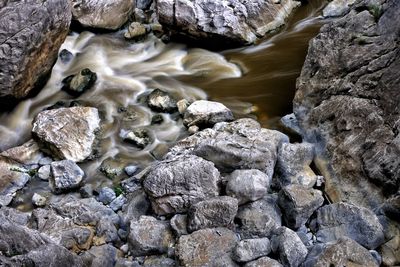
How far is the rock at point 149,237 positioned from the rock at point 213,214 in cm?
31

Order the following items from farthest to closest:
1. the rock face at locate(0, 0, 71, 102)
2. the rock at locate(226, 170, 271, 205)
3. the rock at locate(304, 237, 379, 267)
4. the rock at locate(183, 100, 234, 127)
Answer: the rock face at locate(0, 0, 71, 102), the rock at locate(183, 100, 234, 127), the rock at locate(226, 170, 271, 205), the rock at locate(304, 237, 379, 267)

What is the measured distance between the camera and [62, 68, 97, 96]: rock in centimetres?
860

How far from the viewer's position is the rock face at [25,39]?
782cm

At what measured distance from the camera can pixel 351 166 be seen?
6121 millimetres

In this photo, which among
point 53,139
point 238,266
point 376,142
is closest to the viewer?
point 238,266

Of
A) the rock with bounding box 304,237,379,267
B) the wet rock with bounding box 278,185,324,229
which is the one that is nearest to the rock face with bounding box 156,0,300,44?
the wet rock with bounding box 278,185,324,229

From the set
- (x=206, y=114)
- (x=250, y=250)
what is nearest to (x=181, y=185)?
(x=250, y=250)

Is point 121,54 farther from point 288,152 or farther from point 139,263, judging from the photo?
point 139,263

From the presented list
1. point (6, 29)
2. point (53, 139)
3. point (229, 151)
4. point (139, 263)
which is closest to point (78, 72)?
point (6, 29)

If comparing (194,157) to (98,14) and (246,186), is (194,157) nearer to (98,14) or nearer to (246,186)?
(246,186)

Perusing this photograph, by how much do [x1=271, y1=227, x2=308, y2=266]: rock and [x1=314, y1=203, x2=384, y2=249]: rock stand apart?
46cm

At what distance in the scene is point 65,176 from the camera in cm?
677

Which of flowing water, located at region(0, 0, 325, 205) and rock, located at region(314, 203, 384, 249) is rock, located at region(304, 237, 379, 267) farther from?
flowing water, located at region(0, 0, 325, 205)

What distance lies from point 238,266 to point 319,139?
2.38 metres
